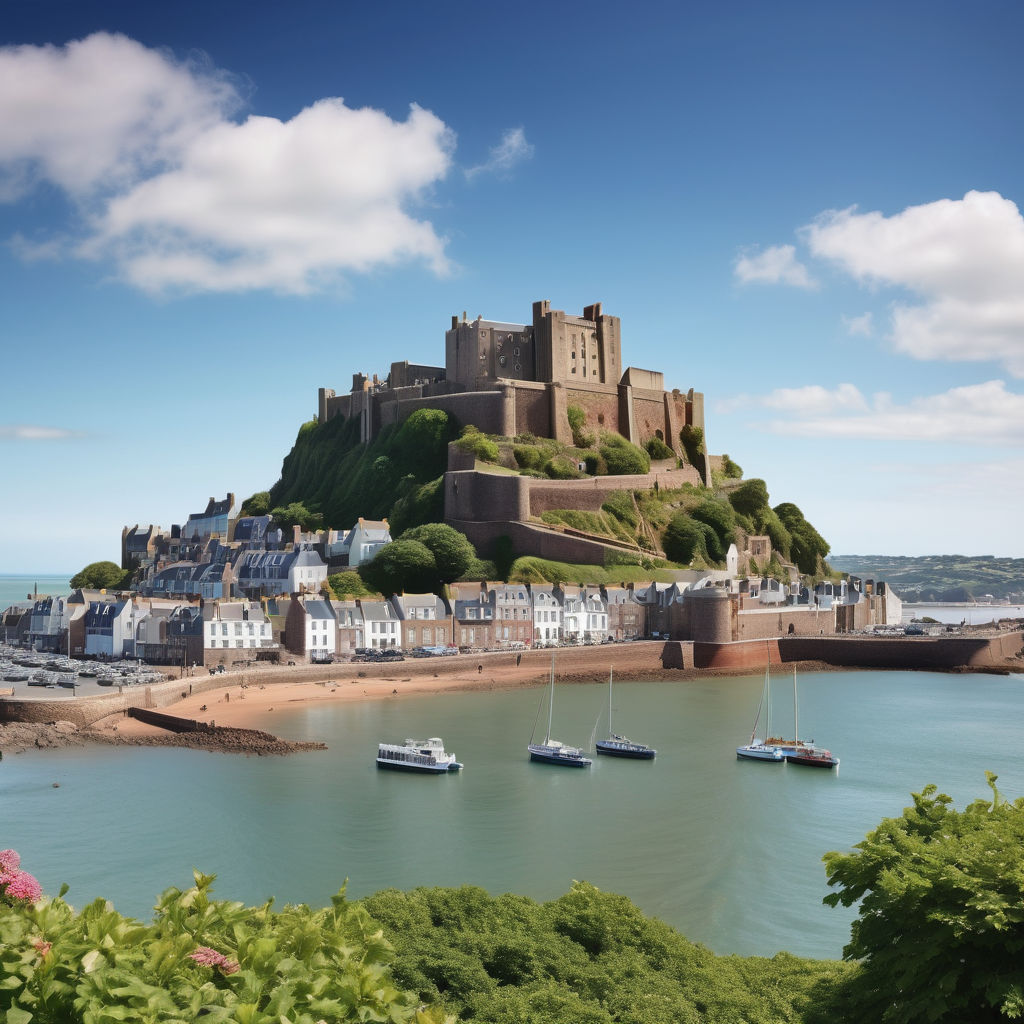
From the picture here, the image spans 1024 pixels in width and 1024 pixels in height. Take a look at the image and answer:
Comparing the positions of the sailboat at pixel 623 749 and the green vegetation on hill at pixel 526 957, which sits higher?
the green vegetation on hill at pixel 526 957

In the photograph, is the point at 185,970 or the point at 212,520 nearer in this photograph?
the point at 185,970

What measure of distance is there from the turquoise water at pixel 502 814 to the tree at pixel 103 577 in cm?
→ 3299

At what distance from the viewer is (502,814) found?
2166cm

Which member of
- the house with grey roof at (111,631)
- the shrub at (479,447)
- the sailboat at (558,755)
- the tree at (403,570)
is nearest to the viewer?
the sailboat at (558,755)

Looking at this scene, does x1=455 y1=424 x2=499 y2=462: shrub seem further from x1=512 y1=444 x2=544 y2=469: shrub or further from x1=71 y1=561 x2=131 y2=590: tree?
x1=71 y1=561 x2=131 y2=590: tree

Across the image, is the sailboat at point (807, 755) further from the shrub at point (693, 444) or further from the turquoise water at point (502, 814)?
the shrub at point (693, 444)

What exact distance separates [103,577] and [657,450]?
3481 cm

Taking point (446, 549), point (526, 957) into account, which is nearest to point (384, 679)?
point (446, 549)

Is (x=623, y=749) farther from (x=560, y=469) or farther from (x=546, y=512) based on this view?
(x=560, y=469)

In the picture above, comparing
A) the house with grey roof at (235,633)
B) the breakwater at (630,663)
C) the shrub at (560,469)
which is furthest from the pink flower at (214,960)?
the shrub at (560,469)

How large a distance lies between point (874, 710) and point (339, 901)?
3421 centimetres

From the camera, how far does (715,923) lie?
50.8 feet

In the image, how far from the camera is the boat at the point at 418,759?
993 inches

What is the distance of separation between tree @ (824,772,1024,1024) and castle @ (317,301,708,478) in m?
50.7
